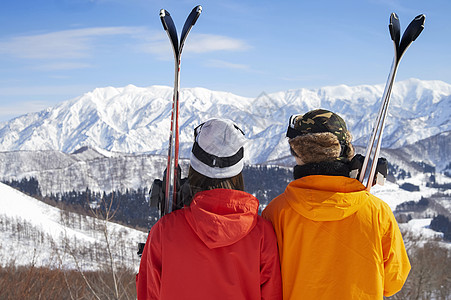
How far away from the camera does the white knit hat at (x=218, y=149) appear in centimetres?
279

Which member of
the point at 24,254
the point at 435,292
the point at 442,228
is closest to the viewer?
the point at 435,292

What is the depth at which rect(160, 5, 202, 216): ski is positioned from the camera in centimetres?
290

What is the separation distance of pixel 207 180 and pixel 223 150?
0.78 ft

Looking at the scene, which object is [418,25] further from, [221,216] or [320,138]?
[221,216]

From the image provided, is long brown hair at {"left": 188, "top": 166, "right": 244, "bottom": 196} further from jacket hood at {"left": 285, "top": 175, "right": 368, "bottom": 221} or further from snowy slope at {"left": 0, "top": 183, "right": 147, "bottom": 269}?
snowy slope at {"left": 0, "top": 183, "right": 147, "bottom": 269}

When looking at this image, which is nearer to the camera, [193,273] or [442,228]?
[193,273]

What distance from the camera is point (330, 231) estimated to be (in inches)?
114

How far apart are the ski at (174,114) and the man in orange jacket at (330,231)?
33.3 inches

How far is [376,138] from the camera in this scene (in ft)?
11.0

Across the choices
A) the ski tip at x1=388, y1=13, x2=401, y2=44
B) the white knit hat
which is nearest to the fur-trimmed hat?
the white knit hat


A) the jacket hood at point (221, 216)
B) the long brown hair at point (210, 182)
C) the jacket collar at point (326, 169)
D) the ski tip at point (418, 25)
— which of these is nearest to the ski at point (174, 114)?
the long brown hair at point (210, 182)

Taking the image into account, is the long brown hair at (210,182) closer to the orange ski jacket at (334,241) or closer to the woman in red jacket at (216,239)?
the woman in red jacket at (216,239)

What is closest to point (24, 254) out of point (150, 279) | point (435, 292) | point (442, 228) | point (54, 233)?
point (54, 233)

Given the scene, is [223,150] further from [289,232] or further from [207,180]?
[289,232]
